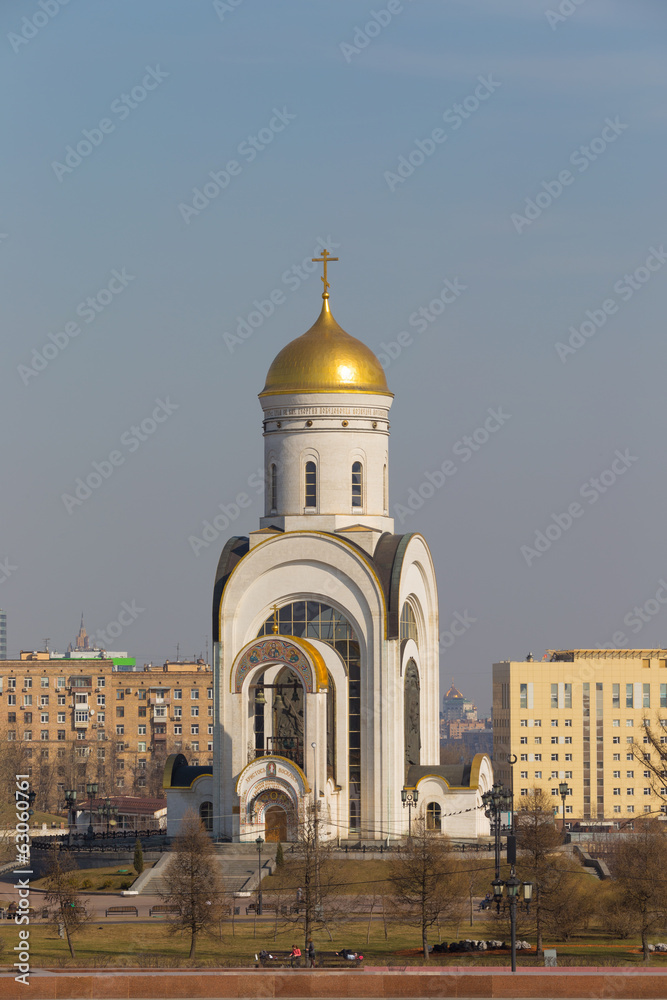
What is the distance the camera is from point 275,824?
5319 centimetres

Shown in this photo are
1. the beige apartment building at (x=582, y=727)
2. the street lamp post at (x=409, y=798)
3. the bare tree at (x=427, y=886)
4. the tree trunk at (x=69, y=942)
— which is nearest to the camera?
the tree trunk at (x=69, y=942)

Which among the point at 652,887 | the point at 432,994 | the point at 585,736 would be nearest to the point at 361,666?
the point at 652,887

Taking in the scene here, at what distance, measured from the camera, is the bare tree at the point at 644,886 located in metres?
40.6

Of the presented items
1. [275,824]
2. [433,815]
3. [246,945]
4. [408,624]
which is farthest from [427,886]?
[408,624]

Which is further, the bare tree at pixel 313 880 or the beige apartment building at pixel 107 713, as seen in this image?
→ the beige apartment building at pixel 107 713

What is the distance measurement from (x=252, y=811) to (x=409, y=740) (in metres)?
6.35

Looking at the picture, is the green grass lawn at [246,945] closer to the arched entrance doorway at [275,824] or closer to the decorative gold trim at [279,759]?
the decorative gold trim at [279,759]

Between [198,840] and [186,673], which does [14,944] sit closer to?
[198,840]

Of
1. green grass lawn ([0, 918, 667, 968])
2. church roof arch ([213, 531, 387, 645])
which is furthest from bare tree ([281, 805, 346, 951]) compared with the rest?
church roof arch ([213, 531, 387, 645])

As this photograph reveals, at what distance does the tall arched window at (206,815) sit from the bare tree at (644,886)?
1555cm

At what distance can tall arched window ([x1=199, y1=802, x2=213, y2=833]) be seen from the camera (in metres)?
55.2

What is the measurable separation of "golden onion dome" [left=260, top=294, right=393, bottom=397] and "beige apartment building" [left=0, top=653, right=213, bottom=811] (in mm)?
52471

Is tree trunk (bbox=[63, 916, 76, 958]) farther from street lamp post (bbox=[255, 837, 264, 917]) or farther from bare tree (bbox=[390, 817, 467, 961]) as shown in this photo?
bare tree (bbox=[390, 817, 467, 961])

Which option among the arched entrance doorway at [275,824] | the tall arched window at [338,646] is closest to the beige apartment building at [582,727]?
the tall arched window at [338,646]
